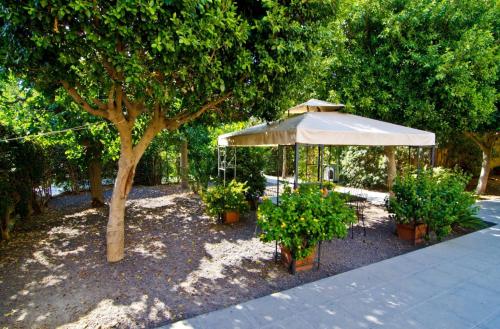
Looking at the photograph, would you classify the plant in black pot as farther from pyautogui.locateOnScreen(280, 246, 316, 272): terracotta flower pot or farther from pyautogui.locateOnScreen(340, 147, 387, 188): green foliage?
pyautogui.locateOnScreen(340, 147, 387, 188): green foliage

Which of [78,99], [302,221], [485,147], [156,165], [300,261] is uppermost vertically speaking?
[78,99]

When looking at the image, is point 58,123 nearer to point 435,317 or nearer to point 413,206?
point 435,317

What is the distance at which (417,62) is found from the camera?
5992 mm

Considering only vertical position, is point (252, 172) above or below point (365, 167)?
below

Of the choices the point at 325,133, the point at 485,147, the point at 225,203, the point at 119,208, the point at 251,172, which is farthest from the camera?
the point at 485,147

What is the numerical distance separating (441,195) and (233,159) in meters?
4.54

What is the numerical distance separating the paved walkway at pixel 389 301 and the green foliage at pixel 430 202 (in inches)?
28.9

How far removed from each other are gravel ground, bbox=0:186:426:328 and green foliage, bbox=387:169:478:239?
0.57 metres

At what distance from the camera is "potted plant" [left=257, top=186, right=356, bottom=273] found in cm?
357

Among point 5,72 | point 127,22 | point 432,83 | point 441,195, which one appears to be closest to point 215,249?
point 127,22

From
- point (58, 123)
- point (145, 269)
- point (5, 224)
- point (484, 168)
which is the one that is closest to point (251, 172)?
point (145, 269)

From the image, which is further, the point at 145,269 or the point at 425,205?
the point at 425,205

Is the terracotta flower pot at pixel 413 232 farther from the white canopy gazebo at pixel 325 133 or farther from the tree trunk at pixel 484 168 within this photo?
the tree trunk at pixel 484 168

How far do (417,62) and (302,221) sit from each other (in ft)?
16.0
